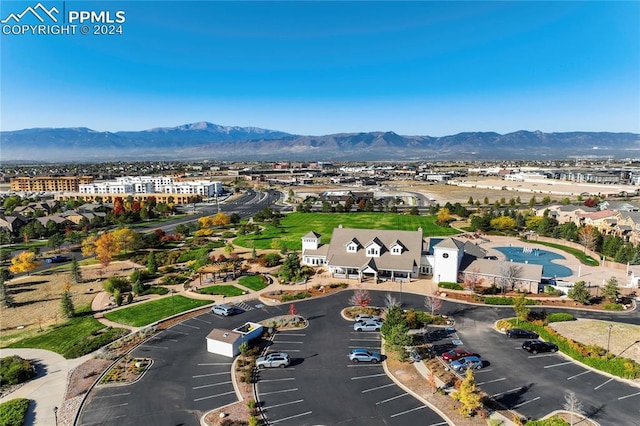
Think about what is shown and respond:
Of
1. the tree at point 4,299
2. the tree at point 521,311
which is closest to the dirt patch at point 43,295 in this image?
the tree at point 4,299

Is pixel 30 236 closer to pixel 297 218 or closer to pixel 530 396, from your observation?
pixel 297 218

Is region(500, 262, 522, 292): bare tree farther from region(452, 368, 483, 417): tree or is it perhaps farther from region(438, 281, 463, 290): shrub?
region(452, 368, 483, 417): tree

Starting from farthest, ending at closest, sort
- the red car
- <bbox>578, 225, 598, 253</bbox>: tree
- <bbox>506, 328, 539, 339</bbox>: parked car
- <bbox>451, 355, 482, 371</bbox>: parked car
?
1. <bbox>578, 225, 598, 253</bbox>: tree
2. <bbox>506, 328, 539, 339</bbox>: parked car
3. the red car
4. <bbox>451, 355, 482, 371</bbox>: parked car

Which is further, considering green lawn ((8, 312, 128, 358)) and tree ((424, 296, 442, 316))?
tree ((424, 296, 442, 316))

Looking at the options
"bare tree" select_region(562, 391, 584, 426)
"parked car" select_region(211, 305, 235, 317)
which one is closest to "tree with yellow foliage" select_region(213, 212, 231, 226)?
"parked car" select_region(211, 305, 235, 317)

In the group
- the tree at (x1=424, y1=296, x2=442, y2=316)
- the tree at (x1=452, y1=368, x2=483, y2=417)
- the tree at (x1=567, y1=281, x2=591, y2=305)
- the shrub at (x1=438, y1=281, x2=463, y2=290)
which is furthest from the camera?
the shrub at (x1=438, y1=281, x2=463, y2=290)

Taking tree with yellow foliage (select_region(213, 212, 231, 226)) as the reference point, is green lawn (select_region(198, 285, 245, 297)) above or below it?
below

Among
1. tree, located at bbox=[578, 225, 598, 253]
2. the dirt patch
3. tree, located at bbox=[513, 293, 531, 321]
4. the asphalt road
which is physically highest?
tree, located at bbox=[578, 225, 598, 253]
